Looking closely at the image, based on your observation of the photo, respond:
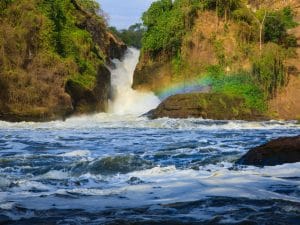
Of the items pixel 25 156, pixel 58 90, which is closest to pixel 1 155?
pixel 25 156

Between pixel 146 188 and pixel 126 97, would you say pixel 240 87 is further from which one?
pixel 146 188

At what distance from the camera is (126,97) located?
44125 mm

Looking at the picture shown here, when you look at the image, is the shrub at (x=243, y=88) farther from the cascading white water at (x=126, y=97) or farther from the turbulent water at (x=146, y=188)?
the turbulent water at (x=146, y=188)

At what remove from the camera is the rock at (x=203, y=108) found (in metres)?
33.1

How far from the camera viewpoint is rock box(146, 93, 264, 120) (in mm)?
33125

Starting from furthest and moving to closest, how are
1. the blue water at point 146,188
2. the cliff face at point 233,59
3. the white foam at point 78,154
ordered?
the cliff face at point 233,59, the white foam at point 78,154, the blue water at point 146,188

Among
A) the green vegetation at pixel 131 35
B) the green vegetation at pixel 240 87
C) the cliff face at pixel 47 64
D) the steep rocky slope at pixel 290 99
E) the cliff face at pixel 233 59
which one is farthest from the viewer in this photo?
the green vegetation at pixel 131 35

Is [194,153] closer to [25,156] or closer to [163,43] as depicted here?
[25,156]

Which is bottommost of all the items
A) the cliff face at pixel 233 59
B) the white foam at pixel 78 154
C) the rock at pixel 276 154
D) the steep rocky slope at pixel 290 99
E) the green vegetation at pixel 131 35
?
the white foam at pixel 78 154

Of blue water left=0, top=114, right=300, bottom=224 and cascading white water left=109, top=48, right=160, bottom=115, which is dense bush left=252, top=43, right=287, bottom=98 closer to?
cascading white water left=109, top=48, right=160, bottom=115

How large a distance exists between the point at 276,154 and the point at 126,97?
33588mm

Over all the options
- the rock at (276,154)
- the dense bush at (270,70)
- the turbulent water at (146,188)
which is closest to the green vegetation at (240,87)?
the dense bush at (270,70)

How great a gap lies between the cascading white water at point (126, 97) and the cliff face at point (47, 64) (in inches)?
63.9

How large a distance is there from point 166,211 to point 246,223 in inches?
41.3
